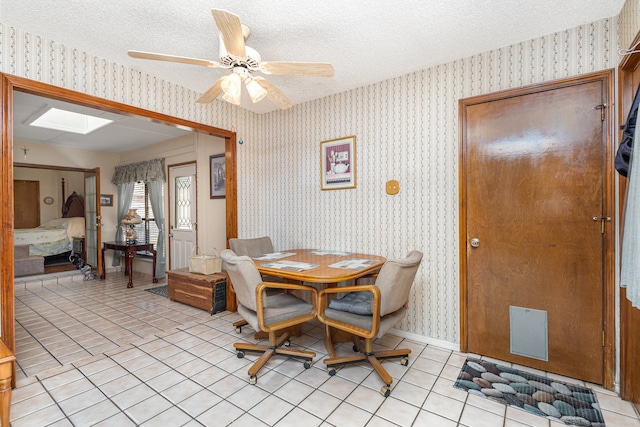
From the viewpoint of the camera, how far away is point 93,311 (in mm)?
3572

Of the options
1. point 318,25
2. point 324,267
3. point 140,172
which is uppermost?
point 318,25

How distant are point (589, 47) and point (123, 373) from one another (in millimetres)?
4133

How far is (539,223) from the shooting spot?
2.24 metres

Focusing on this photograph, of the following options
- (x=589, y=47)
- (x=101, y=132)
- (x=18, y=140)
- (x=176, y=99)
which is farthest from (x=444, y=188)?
(x=18, y=140)

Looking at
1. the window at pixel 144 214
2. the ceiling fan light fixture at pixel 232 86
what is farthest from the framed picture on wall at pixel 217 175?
the ceiling fan light fixture at pixel 232 86

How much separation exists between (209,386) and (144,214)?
471cm

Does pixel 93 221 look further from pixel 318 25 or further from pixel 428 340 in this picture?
pixel 428 340

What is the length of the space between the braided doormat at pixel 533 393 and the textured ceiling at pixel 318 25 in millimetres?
2544

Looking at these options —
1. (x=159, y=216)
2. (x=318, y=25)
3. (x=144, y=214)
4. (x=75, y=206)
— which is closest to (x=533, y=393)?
(x=318, y=25)

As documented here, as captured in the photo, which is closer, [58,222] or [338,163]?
[338,163]

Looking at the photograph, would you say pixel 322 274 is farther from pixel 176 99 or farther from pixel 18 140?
pixel 18 140

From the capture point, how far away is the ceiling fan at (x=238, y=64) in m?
1.63

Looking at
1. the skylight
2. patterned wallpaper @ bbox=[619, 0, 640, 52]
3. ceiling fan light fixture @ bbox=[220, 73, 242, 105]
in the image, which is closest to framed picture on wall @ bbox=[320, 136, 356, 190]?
ceiling fan light fixture @ bbox=[220, 73, 242, 105]

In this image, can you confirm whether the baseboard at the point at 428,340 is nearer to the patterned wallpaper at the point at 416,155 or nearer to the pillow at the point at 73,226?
the patterned wallpaper at the point at 416,155
